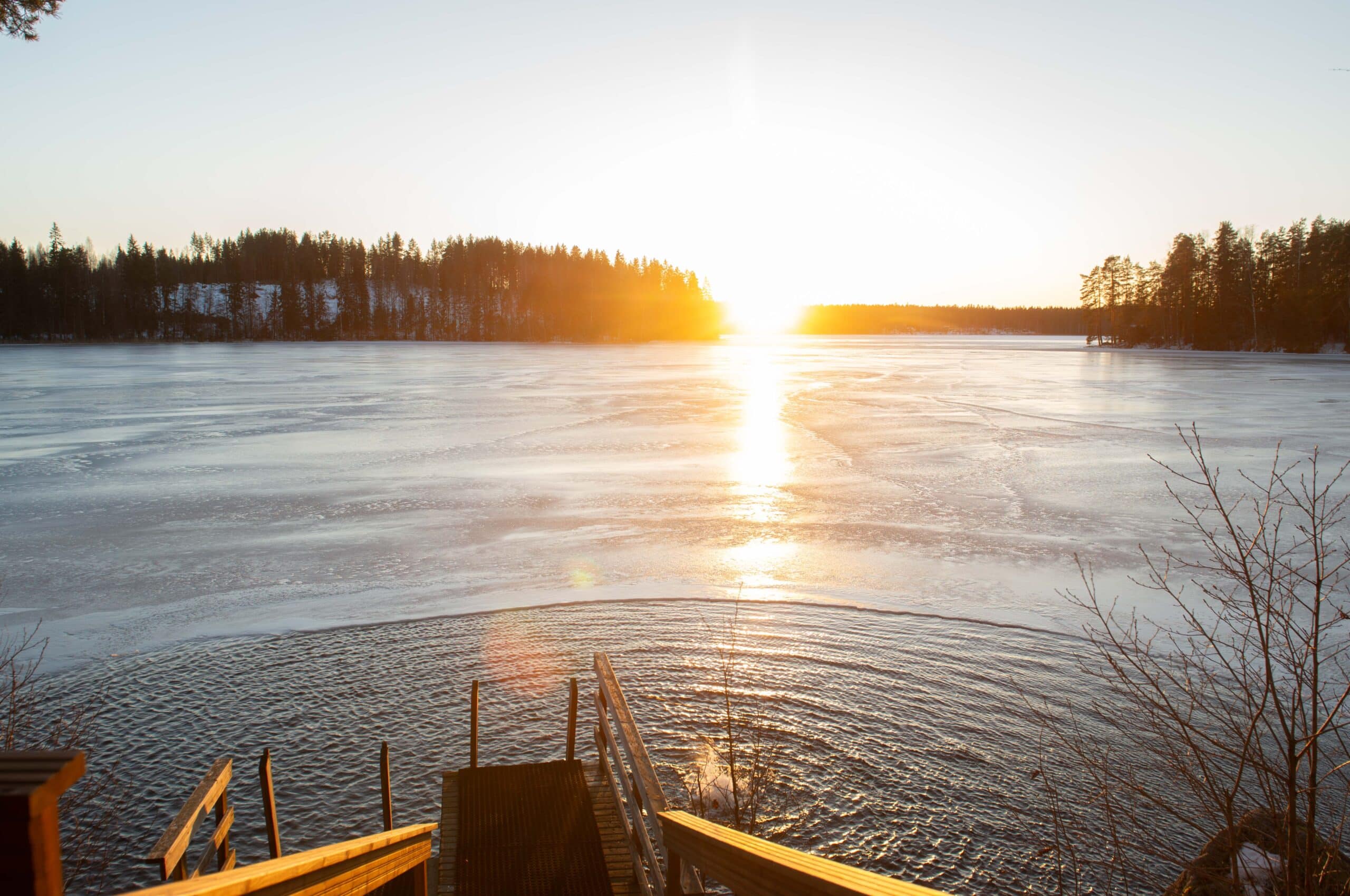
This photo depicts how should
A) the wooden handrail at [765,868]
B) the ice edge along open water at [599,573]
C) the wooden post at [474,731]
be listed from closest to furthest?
the wooden handrail at [765,868], the wooden post at [474,731], the ice edge along open water at [599,573]

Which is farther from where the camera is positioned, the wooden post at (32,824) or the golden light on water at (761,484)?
the golden light on water at (761,484)

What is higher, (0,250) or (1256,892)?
(0,250)

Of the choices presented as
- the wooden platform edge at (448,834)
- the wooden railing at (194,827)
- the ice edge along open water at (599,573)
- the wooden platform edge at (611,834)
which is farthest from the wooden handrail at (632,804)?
the wooden railing at (194,827)

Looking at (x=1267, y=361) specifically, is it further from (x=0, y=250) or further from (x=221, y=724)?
(x=0, y=250)

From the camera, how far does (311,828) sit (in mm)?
6031

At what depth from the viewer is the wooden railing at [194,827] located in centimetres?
379

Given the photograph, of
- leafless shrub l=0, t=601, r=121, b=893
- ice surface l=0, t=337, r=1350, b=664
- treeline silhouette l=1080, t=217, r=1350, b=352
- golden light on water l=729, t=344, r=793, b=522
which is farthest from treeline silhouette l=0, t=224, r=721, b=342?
leafless shrub l=0, t=601, r=121, b=893

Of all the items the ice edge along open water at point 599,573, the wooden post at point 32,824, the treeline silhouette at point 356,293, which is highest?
the treeline silhouette at point 356,293

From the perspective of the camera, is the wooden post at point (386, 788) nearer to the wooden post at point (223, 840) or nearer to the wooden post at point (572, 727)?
the wooden post at point (223, 840)

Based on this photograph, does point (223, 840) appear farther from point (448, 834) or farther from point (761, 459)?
point (761, 459)

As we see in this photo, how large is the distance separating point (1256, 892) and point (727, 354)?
289ft

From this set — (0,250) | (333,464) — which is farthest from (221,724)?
(0,250)

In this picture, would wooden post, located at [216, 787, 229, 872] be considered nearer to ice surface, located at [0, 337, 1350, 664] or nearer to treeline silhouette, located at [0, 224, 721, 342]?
ice surface, located at [0, 337, 1350, 664]

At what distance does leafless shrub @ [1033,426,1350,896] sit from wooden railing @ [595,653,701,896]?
6.78 ft
